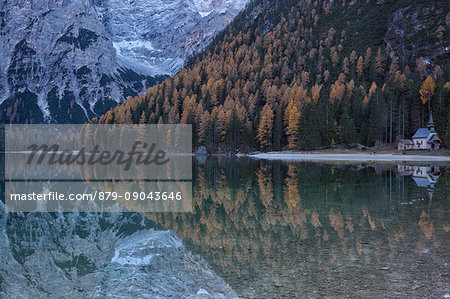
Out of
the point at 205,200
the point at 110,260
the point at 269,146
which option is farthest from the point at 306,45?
the point at 110,260

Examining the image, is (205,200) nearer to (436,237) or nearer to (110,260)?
(110,260)

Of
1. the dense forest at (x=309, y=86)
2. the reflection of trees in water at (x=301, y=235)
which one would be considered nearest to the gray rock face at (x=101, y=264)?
the reflection of trees in water at (x=301, y=235)

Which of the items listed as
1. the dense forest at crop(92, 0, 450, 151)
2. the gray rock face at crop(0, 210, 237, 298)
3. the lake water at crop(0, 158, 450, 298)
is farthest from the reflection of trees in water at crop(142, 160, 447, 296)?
the dense forest at crop(92, 0, 450, 151)

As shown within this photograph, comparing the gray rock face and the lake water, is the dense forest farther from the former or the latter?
A: the gray rock face

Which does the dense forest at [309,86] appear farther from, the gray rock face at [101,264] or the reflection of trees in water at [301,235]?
the gray rock face at [101,264]

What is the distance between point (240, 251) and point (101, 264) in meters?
4.62

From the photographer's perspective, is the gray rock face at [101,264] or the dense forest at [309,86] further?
the dense forest at [309,86]

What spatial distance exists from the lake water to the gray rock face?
0.12ft

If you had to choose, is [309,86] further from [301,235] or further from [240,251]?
[240,251]

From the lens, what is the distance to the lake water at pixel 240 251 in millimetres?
7738

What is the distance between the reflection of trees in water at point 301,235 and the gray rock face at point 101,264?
0.70 m

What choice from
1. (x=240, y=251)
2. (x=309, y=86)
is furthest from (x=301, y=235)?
(x=309, y=86)

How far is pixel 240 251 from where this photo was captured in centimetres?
1009

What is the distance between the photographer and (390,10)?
148 meters
